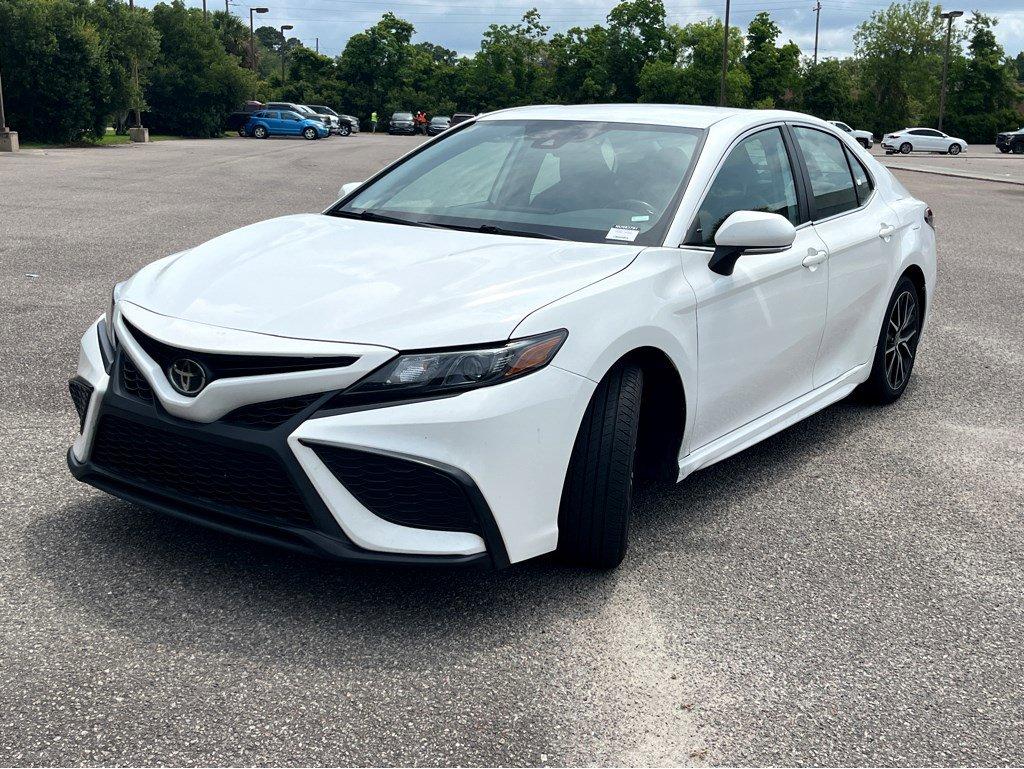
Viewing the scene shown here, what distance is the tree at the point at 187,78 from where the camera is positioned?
60.1 metres

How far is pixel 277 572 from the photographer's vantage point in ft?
12.4

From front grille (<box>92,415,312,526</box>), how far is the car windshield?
1.46 metres

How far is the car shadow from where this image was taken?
3.36 m

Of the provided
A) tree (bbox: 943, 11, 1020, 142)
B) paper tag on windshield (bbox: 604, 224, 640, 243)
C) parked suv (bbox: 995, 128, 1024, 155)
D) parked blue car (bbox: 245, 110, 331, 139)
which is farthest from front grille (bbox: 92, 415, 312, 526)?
tree (bbox: 943, 11, 1020, 142)

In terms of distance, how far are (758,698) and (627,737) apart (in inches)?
16.4

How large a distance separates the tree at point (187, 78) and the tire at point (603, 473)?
60.5 metres

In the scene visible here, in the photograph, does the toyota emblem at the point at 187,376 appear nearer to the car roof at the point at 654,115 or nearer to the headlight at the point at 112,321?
the headlight at the point at 112,321

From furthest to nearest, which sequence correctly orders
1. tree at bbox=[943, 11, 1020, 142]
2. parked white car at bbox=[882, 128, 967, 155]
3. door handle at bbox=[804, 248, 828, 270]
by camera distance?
1. tree at bbox=[943, 11, 1020, 142]
2. parked white car at bbox=[882, 128, 967, 155]
3. door handle at bbox=[804, 248, 828, 270]

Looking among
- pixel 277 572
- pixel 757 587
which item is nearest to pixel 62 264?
pixel 277 572

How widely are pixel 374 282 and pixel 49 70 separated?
41.6 m

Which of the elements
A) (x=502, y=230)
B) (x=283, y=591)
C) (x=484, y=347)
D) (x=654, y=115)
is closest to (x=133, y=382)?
(x=283, y=591)

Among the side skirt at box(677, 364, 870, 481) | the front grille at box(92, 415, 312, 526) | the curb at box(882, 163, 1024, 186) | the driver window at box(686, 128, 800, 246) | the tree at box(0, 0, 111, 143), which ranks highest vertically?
the tree at box(0, 0, 111, 143)

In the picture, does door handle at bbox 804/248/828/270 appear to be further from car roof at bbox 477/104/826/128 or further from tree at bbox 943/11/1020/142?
tree at bbox 943/11/1020/142

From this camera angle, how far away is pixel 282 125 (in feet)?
189
